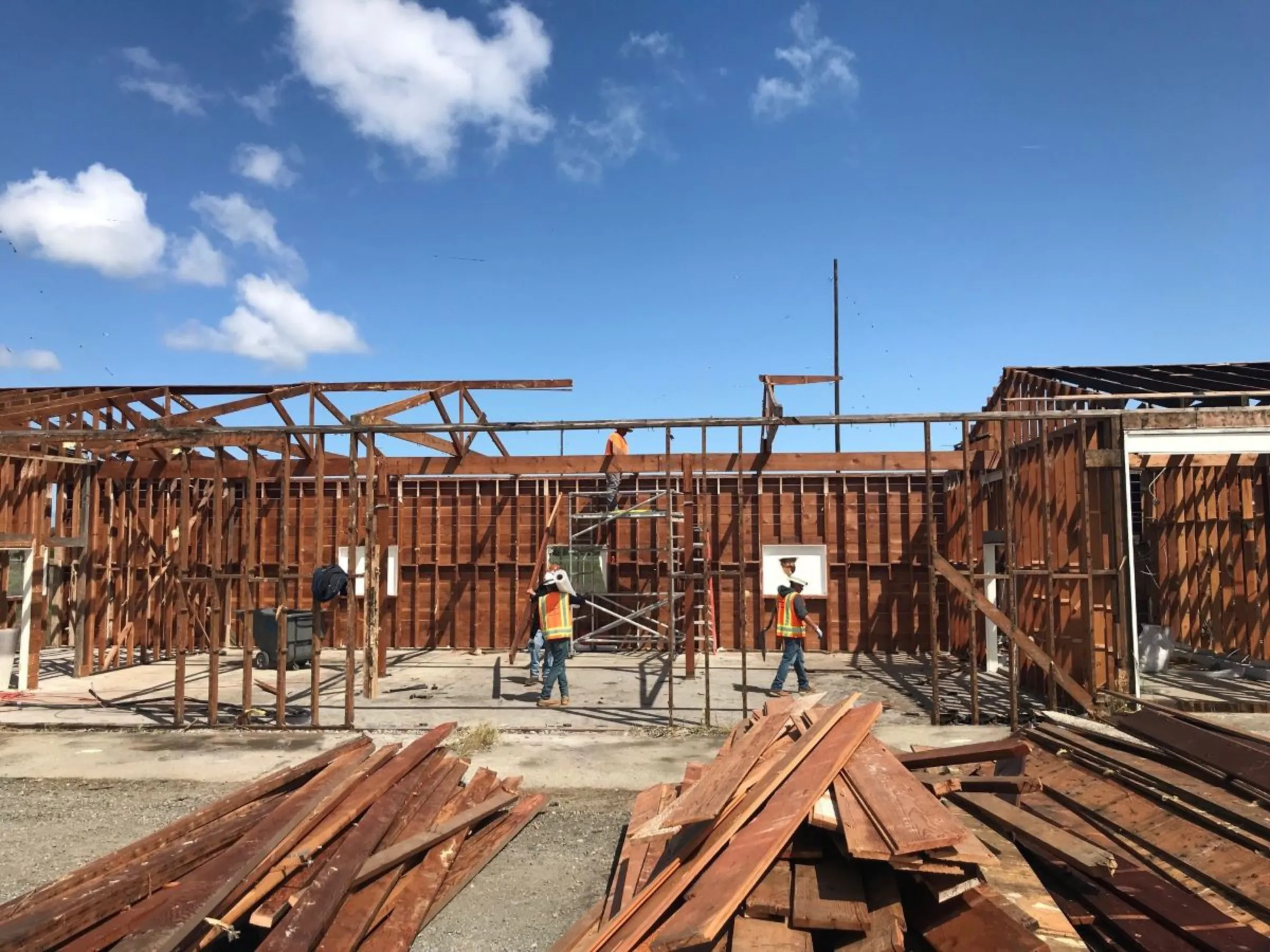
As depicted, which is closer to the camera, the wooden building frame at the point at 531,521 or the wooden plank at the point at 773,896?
the wooden plank at the point at 773,896

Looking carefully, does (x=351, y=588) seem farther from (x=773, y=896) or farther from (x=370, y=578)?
(x=773, y=896)

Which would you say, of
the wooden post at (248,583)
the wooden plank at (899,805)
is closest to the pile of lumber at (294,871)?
the wooden plank at (899,805)

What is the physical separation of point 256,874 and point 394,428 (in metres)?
5.70

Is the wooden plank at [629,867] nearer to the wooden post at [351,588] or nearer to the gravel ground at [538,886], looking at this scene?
the gravel ground at [538,886]

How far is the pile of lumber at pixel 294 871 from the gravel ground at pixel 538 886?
12cm

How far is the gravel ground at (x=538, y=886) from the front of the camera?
177 inches

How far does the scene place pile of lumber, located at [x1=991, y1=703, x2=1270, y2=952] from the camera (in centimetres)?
398

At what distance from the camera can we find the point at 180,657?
927 centimetres

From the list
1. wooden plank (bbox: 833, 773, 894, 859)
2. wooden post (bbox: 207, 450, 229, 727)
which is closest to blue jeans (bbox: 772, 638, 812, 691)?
wooden plank (bbox: 833, 773, 894, 859)

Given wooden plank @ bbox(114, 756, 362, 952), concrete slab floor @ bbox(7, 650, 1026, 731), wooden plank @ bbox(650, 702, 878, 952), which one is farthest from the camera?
concrete slab floor @ bbox(7, 650, 1026, 731)

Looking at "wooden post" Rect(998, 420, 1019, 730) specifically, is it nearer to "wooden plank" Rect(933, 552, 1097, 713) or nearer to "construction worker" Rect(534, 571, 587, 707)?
"wooden plank" Rect(933, 552, 1097, 713)

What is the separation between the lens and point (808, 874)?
3.93 meters

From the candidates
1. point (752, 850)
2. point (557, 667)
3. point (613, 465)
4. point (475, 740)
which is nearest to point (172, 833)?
point (475, 740)

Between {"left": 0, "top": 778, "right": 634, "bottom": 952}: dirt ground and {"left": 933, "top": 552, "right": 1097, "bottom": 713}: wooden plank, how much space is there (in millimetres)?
4265
